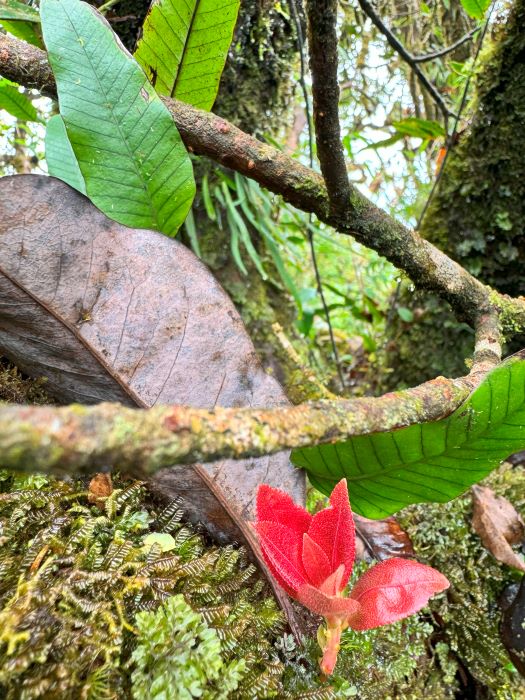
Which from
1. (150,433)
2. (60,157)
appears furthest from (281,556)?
(60,157)

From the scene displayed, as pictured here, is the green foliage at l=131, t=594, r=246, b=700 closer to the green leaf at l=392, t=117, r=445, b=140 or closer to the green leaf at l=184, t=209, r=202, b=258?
the green leaf at l=184, t=209, r=202, b=258

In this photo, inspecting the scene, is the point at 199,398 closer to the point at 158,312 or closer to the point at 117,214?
the point at 158,312

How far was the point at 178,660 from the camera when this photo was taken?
46 cm

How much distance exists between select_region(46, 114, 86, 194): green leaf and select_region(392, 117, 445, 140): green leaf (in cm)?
104

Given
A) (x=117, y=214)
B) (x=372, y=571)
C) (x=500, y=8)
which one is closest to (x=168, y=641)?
(x=372, y=571)

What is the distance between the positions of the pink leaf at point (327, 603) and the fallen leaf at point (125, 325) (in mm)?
142

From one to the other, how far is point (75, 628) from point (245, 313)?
3.84 ft

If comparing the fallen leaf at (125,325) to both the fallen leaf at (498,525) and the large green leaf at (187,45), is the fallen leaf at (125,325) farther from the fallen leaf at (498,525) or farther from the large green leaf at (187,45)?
the fallen leaf at (498,525)

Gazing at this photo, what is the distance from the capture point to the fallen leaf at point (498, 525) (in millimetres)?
877

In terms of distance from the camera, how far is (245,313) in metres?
1.58

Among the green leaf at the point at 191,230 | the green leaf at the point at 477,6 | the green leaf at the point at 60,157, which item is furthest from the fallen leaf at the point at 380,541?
the green leaf at the point at 477,6

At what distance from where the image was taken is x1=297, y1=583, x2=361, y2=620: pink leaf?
0.49 meters

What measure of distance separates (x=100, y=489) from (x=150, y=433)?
1.30ft

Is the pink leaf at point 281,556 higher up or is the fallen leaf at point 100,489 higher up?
the pink leaf at point 281,556
